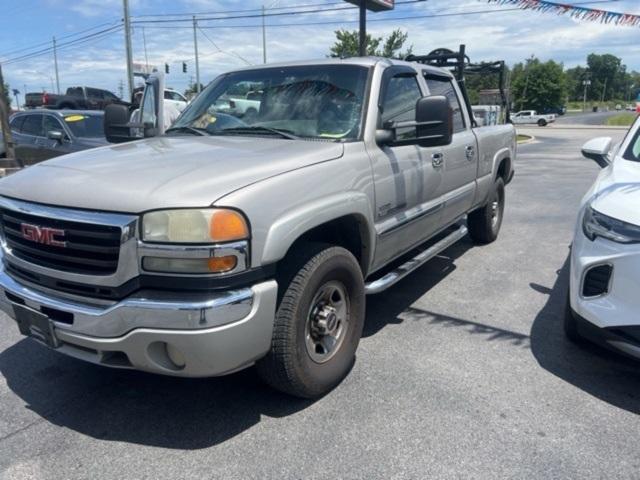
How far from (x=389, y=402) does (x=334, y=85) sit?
2092mm

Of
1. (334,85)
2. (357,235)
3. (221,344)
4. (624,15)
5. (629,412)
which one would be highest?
(624,15)

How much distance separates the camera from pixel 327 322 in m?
3.09

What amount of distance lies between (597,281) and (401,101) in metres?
1.86

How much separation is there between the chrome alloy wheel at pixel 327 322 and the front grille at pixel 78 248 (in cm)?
106

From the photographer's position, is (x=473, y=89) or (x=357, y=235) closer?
(x=357, y=235)

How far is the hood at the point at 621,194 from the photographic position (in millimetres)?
3045

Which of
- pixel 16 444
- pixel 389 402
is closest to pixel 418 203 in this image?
pixel 389 402

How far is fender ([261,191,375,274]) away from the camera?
2531 mm

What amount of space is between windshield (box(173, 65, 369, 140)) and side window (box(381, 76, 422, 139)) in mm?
240

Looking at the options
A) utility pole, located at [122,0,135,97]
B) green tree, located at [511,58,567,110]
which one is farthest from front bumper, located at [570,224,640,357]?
green tree, located at [511,58,567,110]

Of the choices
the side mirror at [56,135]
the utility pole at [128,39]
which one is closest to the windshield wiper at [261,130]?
the side mirror at [56,135]

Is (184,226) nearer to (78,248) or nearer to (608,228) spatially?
(78,248)

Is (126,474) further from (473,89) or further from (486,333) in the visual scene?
(473,89)

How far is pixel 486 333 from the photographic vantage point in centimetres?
399
